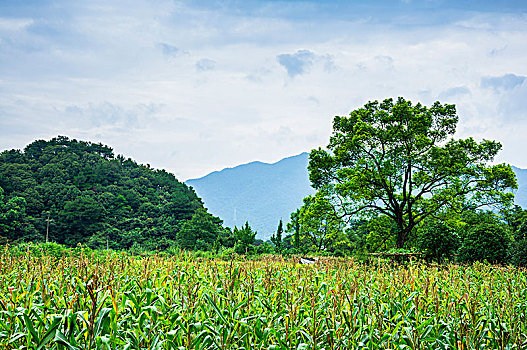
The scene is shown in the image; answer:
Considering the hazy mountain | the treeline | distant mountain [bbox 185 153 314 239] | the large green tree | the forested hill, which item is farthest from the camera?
distant mountain [bbox 185 153 314 239]

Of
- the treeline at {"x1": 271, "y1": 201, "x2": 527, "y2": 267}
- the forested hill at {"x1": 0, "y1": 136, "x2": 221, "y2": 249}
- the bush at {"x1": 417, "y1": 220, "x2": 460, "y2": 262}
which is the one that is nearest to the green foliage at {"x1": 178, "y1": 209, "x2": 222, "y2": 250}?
the forested hill at {"x1": 0, "y1": 136, "x2": 221, "y2": 249}

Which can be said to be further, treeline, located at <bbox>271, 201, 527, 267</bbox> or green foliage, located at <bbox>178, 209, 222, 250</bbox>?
green foliage, located at <bbox>178, 209, 222, 250</bbox>

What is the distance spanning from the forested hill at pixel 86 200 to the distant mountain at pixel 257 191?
258ft

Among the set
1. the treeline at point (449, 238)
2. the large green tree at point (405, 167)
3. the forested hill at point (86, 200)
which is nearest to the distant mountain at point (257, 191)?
the forested hill at point (86, 200)

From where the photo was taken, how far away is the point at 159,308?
3.03 metres

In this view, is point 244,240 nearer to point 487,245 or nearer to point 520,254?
point 487,245

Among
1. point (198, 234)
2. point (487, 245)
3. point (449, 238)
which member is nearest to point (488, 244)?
point (487, 245)

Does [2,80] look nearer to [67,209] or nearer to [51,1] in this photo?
[51,1]

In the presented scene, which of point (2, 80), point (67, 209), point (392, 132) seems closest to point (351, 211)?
point (392, 132)

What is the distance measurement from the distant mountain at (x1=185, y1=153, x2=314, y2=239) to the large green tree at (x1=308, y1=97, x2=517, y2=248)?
90.2 m

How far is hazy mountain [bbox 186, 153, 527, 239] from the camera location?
396 feet

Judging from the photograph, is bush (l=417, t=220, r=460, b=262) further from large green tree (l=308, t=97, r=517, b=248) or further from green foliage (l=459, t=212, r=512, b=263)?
large green tree (l=308, t=97, r=517, b=248)

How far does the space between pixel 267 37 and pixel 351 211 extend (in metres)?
10.1

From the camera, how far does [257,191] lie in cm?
14275
